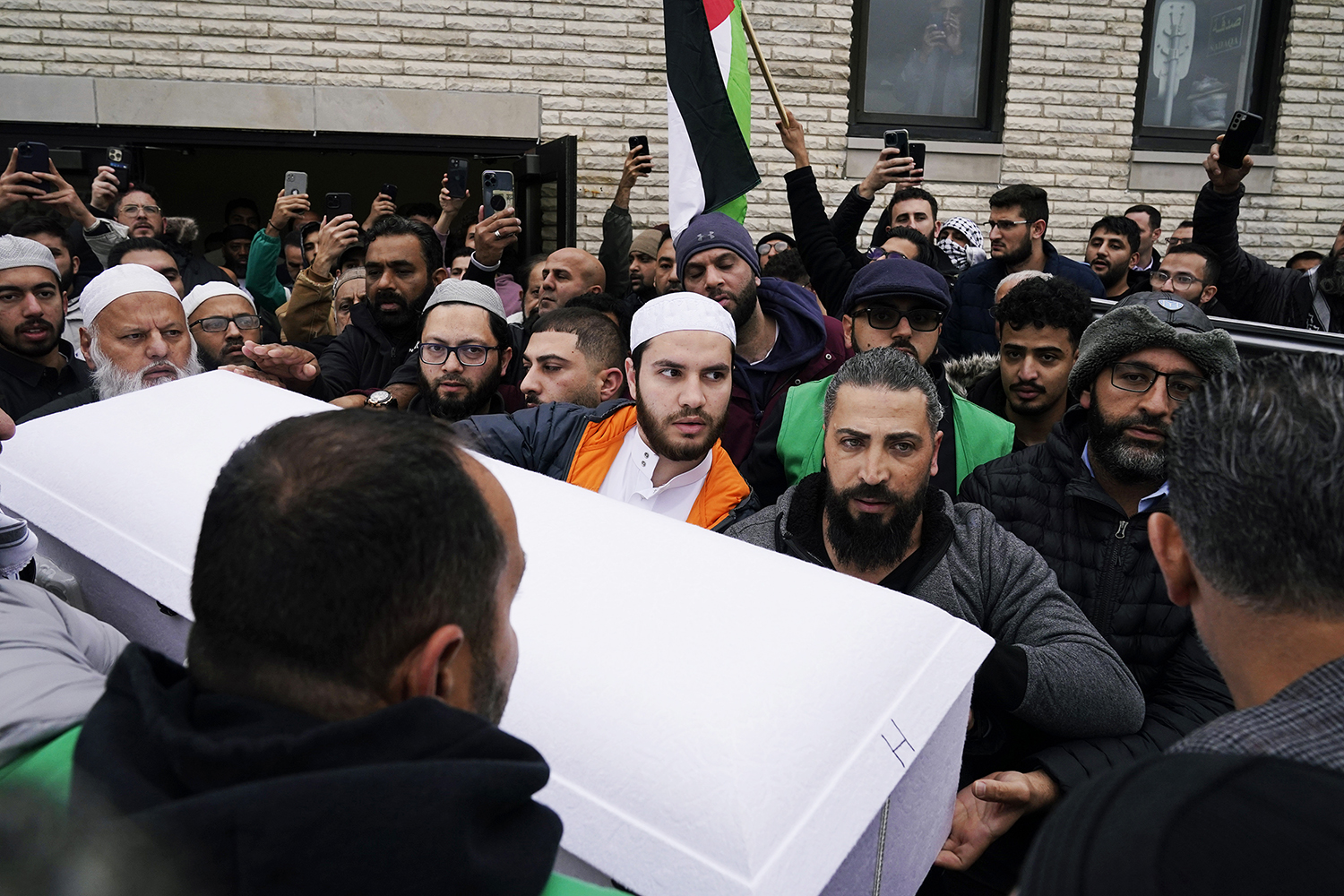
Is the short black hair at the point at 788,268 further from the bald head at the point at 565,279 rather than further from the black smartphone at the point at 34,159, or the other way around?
the black smartphone at the point at 34,159

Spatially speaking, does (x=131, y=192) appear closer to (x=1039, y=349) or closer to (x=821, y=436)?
(x=821, y=436)

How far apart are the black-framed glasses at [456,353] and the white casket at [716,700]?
1.89 m

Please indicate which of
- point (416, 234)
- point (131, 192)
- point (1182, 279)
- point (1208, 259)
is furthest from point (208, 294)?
point (1208, 259)

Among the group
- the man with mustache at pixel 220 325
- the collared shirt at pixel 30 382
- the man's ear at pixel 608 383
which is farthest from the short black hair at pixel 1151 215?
the collared shirt at pixel 30 382

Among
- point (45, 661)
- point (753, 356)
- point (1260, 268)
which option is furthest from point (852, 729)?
point (1260, 268)

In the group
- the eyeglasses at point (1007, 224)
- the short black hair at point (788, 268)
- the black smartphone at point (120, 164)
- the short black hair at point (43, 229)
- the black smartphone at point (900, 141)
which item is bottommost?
the short black hair at point (788, 268)

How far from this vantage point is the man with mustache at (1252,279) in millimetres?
4586

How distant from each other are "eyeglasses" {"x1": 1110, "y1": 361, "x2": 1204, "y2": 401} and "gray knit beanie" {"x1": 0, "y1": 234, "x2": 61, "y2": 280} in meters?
4.01

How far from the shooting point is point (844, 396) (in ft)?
7.62

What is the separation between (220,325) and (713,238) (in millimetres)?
2101

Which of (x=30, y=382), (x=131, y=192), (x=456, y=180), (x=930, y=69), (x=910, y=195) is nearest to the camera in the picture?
(x=30, y=382)

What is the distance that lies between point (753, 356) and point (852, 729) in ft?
8.64

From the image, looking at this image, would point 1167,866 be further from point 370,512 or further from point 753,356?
point 753,356

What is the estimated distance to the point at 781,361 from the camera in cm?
361
